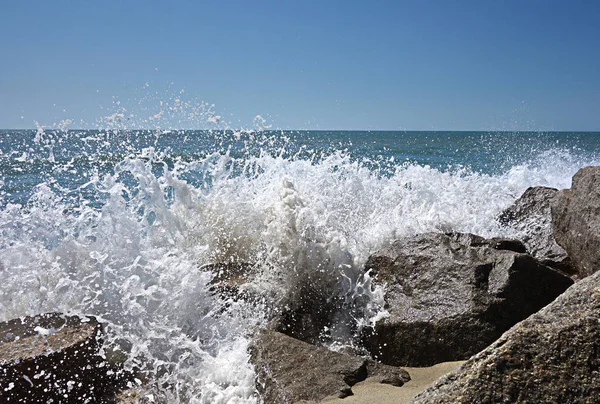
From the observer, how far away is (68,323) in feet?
9.37

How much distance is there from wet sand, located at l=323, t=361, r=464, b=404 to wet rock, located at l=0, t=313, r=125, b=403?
1.21 meters

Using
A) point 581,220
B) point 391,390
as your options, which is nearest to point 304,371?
point 391,390

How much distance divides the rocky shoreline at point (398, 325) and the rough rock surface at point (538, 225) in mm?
55

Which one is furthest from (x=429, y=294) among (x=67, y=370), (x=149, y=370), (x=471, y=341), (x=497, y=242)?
(x=67, y=370)

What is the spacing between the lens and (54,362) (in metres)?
2.50

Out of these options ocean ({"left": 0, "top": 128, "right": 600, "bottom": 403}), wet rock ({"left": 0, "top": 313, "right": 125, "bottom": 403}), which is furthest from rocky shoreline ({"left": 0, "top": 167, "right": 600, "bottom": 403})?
ocean ({"left": 0, "top": 128, "right": 600, "bottom": 403})

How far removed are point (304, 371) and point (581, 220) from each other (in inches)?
90.6

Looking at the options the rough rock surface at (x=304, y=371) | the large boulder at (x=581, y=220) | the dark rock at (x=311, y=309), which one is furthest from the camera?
the large boulder at (x=581, y=220)

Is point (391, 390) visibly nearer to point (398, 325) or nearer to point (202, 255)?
point (398, 325)

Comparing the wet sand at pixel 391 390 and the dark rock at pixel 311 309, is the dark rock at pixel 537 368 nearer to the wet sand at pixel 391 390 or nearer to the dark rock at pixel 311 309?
the wet sand at pixel 391 390

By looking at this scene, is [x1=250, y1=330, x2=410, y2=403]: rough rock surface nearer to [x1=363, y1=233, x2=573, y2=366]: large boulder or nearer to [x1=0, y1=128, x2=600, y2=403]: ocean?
[x1=0, y1=128, x2=600, y2=403]: ocean

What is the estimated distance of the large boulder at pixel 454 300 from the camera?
2.86m

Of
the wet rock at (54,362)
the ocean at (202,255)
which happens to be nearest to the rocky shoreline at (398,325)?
the wet rock at (54,362)

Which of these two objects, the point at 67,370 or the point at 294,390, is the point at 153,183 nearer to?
Result: the point at 67,370
